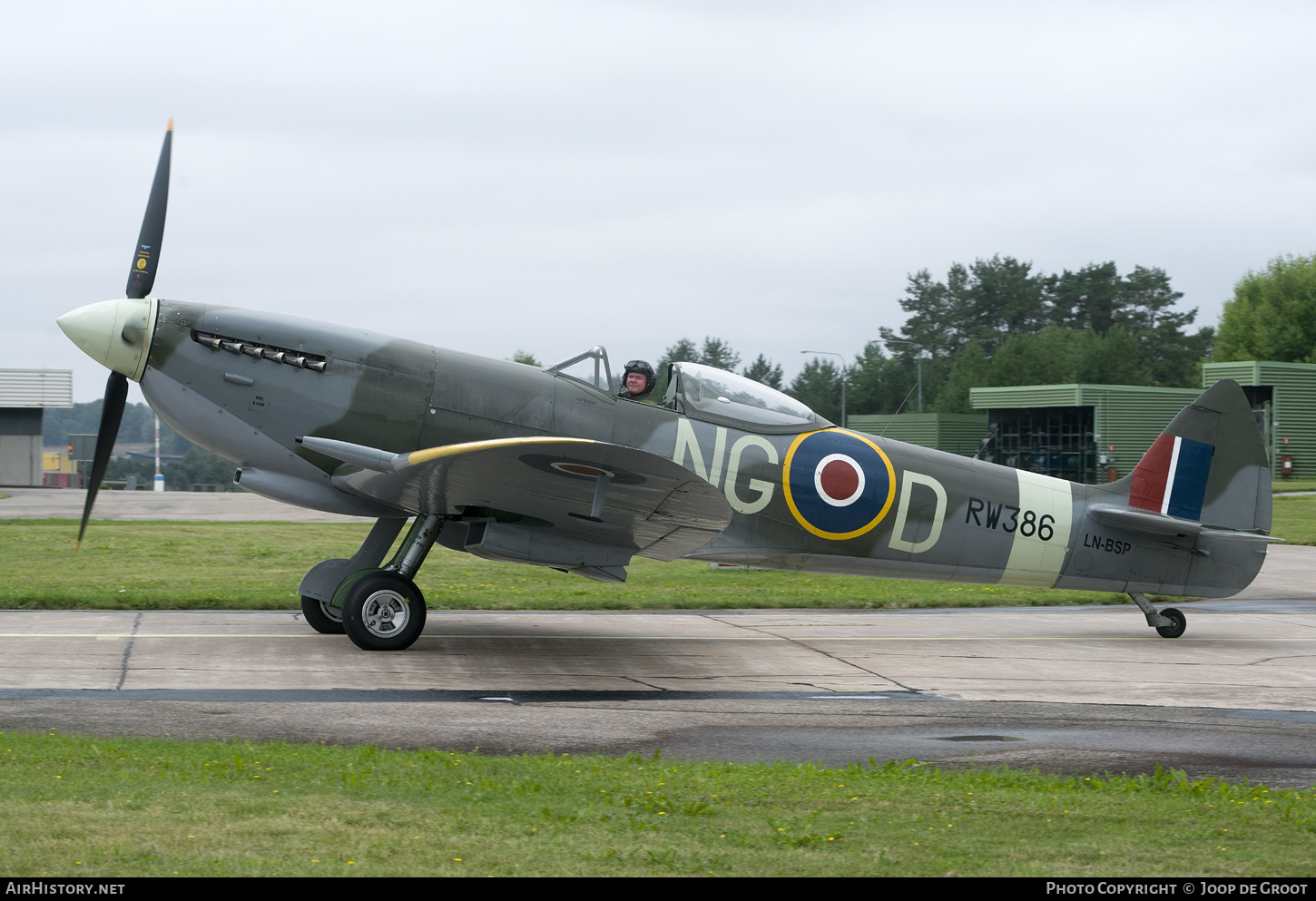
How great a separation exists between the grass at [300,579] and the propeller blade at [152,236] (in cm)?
386

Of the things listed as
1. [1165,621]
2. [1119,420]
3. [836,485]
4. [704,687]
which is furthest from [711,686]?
[1119,420]

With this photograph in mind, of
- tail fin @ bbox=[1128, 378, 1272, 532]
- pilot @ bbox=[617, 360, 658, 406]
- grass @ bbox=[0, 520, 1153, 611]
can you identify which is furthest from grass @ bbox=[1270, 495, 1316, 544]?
pilot @ bbox=[617, 360, 658, 406]

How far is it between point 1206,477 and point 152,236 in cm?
1044

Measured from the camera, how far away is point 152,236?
10.0 meters

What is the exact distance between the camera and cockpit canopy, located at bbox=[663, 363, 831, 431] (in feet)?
34.6

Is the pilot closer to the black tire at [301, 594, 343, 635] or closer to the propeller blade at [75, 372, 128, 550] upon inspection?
the black tire at [301, 594, 343, 635]

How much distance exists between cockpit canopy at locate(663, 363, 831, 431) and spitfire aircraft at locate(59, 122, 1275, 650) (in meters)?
0.02

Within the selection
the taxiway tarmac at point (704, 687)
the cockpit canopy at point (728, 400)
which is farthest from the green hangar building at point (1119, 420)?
the cockpit canopy at point (728, 400)

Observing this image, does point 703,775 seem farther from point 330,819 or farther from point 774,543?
point 774,543

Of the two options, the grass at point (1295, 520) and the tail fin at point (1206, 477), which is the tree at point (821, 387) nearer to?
the grass at point (1295, 520)

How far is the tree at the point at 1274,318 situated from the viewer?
70.6 m

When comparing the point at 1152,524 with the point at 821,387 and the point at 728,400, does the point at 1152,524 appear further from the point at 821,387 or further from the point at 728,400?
the point at 821,387
